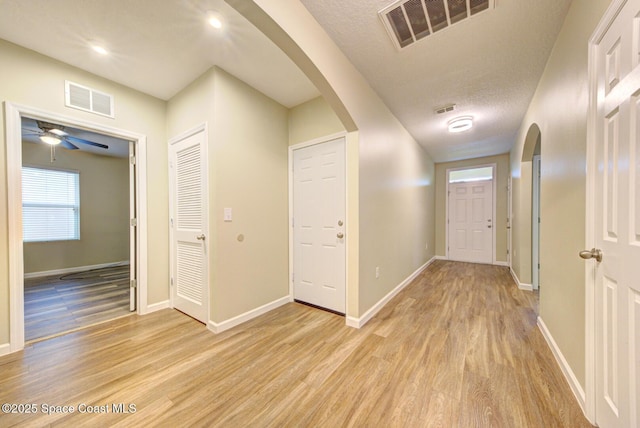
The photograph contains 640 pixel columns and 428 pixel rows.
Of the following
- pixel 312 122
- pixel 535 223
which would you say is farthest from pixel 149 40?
pixel 535 223

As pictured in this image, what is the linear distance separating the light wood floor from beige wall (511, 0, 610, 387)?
339mm

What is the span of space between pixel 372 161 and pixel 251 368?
7.36 ft

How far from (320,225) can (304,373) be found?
1.53 metres

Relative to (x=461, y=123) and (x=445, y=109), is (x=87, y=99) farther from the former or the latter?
(x=461, y=123)

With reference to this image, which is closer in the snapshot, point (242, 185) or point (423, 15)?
point (423, 15)

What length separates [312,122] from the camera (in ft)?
9.21

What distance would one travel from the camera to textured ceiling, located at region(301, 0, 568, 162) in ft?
5.15

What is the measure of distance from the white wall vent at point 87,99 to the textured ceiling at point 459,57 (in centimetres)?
235

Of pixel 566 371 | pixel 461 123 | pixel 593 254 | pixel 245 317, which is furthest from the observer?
pixel 461 123

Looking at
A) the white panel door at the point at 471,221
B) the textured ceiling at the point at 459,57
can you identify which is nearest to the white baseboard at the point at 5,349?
the textured ceiling at the point at 459,57

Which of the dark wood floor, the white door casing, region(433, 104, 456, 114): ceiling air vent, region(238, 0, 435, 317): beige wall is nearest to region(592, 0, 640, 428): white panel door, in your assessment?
region(238, 0, 435, 317): beige wall

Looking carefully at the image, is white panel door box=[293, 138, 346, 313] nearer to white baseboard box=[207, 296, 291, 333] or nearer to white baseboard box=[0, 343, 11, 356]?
white baseboard box=[207, 296, 291, 333]

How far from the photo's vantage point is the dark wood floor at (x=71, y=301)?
2340 mm

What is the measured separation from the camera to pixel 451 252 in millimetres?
5656
